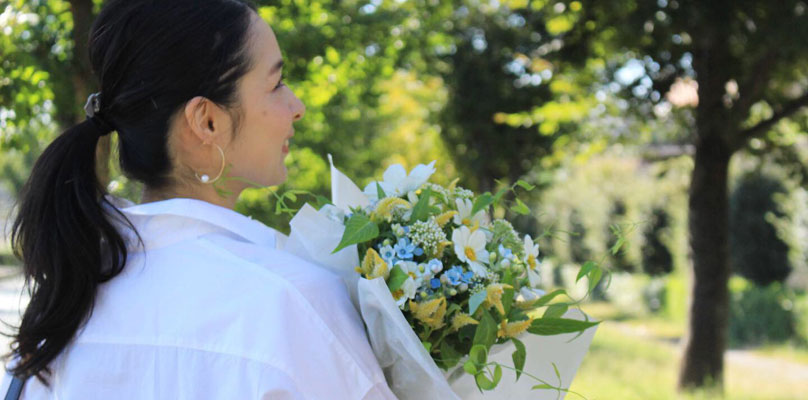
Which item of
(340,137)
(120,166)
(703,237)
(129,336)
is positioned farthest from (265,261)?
(340,137)

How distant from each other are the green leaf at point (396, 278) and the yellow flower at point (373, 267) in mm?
10

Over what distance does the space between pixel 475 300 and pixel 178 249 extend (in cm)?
52

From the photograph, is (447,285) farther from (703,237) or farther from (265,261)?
(703,237)

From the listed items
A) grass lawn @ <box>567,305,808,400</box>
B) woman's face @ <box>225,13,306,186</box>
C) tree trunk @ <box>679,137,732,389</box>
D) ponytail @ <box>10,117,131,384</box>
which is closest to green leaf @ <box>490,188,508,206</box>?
woman's face @ <box>225,13,306,186</box>

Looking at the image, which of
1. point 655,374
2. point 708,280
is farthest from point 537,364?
point 655,374

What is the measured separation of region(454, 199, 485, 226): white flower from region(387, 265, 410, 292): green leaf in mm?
214

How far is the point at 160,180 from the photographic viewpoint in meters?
1.51

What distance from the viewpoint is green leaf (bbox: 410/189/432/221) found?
5.04ft

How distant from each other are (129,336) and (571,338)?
2.90ft

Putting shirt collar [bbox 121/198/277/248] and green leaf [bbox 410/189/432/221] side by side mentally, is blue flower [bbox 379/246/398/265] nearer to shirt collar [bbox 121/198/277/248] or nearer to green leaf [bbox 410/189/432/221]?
green leaf [bbox 410/189/432/221]

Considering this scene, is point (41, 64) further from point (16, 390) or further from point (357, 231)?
point (357, 231)

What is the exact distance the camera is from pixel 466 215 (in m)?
1.61

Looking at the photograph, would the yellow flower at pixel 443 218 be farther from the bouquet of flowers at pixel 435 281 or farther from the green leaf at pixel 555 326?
the green leaf at pixel 555 326

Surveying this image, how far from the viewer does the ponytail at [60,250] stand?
1.34 meters
